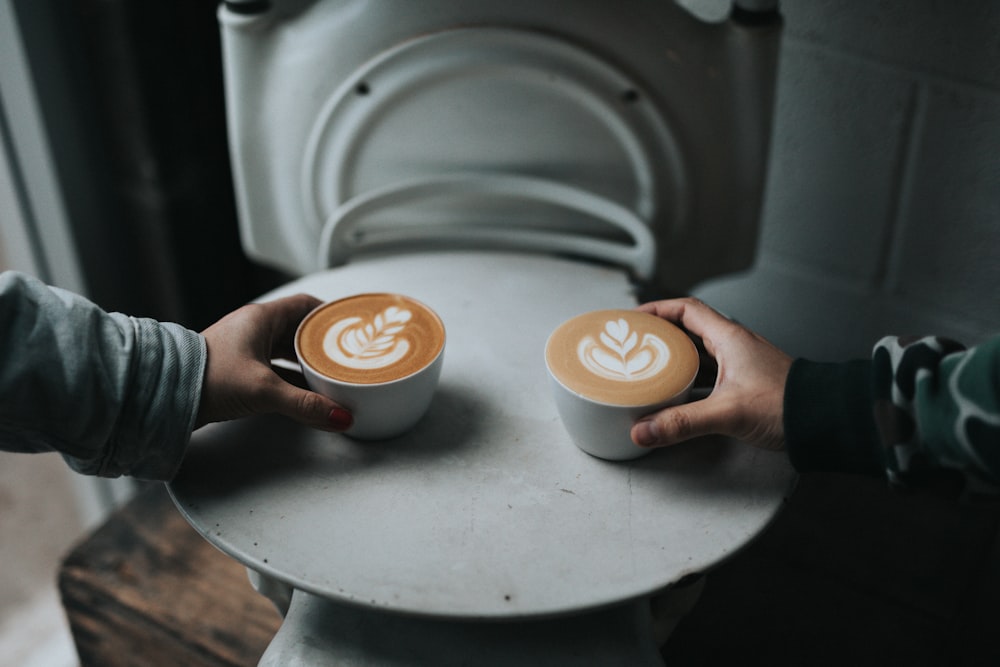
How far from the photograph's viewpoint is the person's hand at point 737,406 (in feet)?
1.95

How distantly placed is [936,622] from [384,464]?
0.52m

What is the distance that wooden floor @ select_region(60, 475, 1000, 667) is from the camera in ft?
2.71

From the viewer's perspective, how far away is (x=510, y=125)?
2.65ft

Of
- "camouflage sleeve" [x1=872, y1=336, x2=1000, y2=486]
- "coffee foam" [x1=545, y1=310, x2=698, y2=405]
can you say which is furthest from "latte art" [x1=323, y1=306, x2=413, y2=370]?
"camouflage sleeve" [x1=872, y1=336, x2=1000, y2=486]

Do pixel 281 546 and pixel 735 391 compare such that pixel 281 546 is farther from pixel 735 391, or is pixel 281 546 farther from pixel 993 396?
pixel 993 396

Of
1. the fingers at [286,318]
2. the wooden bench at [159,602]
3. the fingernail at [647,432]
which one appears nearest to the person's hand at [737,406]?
the fingernail at [647,432]

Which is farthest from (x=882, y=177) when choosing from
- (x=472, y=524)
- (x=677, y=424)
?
(x=472, y=524)

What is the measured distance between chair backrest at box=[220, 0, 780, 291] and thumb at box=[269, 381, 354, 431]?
0.25 meters

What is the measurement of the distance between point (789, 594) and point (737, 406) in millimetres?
345

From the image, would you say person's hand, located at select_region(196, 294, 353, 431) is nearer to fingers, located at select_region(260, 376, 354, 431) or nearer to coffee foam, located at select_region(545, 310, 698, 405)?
fingers, located at select_region(260, 376, 354, 431)

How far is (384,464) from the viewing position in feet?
2.08

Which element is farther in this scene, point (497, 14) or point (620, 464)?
point (497, 14)

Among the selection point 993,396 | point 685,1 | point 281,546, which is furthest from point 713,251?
point 281,546

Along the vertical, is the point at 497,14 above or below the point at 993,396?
above
